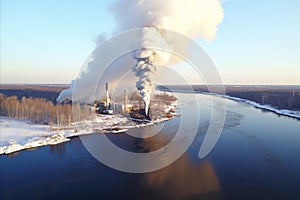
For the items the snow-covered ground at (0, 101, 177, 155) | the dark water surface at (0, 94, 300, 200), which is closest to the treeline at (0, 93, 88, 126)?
the snow-covered ground at (0, 101, 177, 155)

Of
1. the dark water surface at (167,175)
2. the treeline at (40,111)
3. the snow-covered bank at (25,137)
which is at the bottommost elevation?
the dark water surface at (167,175)

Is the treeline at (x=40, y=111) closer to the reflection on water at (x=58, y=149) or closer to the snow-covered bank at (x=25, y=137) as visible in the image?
the snow-covered bank at (x=25, y=137)

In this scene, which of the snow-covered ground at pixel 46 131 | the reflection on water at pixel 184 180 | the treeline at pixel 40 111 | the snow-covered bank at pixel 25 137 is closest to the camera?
the reflection on water at pixel 184 180

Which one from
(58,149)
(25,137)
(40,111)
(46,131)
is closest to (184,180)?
(58,149)

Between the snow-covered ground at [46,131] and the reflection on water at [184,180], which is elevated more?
the snow-covered ground at [46,131]

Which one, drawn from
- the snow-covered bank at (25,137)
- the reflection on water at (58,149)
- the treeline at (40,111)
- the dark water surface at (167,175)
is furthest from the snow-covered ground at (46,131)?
the dark water surface at (167,175)

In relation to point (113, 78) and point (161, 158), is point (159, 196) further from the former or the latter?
point (113, 78)

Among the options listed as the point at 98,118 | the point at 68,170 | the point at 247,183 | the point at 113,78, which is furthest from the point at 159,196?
the point at 113,78
